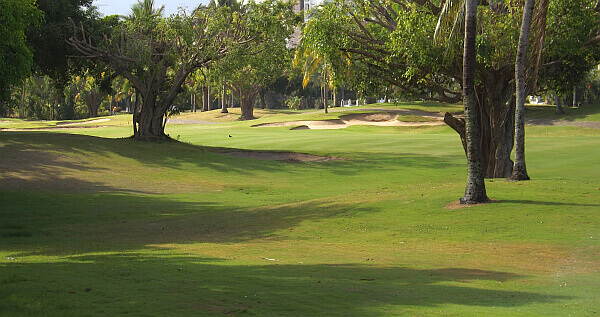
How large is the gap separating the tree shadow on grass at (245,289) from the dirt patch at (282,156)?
77.1 ft

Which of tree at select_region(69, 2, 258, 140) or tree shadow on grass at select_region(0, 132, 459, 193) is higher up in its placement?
tree at select_region(69, 2, 258, 140)

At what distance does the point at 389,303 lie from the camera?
25.7ft

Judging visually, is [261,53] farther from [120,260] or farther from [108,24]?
[120,260]

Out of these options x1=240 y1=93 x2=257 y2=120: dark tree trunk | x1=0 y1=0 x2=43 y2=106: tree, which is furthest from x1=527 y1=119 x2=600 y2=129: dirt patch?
x1=0 y1=0 x2=43 y2=106: tree

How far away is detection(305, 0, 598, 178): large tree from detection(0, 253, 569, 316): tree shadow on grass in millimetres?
11869

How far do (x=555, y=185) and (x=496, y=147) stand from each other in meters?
4.23

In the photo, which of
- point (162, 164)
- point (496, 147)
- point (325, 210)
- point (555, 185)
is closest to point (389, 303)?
point (325, 210)

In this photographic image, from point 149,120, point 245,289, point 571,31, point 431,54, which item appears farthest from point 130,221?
point 149,120

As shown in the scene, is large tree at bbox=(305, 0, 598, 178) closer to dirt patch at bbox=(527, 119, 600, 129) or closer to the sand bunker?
dirt patch at bbox=(527, 119, 600, 129)

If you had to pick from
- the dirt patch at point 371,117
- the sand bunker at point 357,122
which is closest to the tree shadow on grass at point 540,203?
the sand bunker at point 357,122

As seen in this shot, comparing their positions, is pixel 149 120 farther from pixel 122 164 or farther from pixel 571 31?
pixel 571 31

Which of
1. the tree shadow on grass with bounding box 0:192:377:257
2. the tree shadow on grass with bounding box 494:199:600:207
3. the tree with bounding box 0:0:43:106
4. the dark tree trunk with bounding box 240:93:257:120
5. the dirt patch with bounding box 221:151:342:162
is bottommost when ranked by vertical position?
the tree shadow on grass with bounding box 0:192:377:257

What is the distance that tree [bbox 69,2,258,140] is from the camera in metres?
33.8

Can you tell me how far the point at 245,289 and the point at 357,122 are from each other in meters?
57.8
